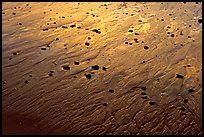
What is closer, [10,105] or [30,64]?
[10,105]

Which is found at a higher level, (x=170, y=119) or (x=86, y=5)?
(x=86, y=5)

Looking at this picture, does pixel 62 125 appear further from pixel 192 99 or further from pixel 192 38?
pixel 192 38

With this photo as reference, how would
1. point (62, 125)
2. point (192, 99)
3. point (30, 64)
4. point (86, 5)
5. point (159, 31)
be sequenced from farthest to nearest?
1. point (86, 5)
2. point (159, 31)
3. point (30, 64)
4. point (192, 99)
5. point (62, 125)

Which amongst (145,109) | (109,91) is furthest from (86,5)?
(145,109)

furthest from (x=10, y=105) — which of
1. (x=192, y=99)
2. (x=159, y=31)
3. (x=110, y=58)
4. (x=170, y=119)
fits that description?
(x=159, y=31)

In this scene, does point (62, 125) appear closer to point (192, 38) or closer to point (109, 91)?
point (109, 91)

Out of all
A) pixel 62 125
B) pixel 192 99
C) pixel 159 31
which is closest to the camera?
pixel 62 125
